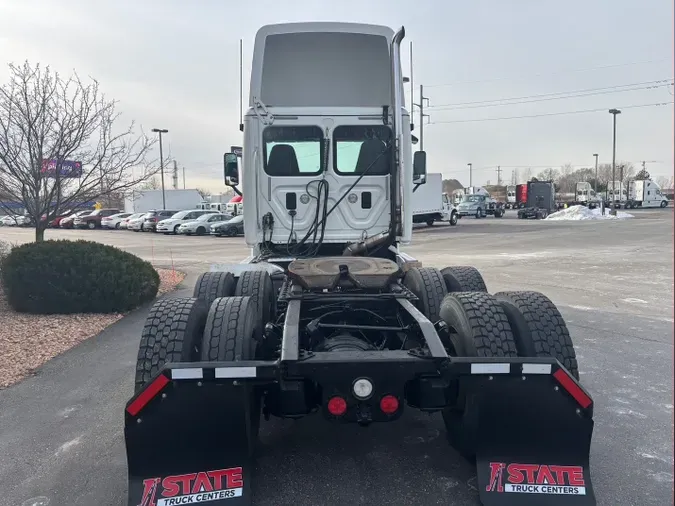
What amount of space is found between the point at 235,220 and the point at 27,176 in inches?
918

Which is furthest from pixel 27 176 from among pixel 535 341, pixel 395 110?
pixel 535 341

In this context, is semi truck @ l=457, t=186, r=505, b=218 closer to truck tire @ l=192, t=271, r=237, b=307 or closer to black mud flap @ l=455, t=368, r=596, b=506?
truck tire @ l=192, t=271, r=237, b=307

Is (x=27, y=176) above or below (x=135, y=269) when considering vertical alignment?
above

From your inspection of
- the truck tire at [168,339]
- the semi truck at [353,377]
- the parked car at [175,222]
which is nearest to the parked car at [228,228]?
the parked car at [175,222]

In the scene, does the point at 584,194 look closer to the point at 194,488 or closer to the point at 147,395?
the point at 194,488

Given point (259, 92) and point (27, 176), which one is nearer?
point (259, 92)

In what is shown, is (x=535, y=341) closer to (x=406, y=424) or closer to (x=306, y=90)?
(x=406, y=424)

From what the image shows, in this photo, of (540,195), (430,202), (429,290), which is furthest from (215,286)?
(540,195)

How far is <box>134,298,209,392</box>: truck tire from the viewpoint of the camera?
10.5 ft

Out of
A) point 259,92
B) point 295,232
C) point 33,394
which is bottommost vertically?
point 33,394

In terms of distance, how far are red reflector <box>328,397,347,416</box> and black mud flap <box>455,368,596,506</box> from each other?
67 cm

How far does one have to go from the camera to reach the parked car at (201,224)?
109ft

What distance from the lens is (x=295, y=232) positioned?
6.39 meters

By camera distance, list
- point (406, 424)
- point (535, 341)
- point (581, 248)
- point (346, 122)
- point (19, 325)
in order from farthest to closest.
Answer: point (581, 248) → point (19, 325) → point (346, 122) → point (406, 424) → point (535, 341)
